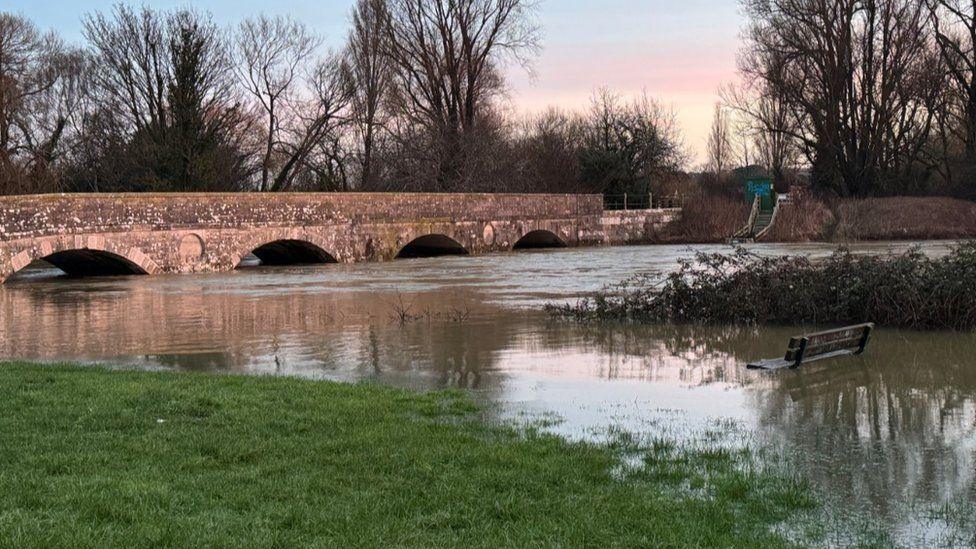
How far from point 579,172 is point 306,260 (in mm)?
22009

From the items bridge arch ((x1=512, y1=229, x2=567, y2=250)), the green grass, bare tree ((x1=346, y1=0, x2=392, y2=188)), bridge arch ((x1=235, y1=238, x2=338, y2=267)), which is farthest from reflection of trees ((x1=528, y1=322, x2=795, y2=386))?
bare tree ((x1=346, y1=0, x2=392, y2=188))

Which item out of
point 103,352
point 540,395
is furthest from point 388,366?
point 103,352

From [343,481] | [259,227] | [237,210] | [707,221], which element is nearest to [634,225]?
[707,221]

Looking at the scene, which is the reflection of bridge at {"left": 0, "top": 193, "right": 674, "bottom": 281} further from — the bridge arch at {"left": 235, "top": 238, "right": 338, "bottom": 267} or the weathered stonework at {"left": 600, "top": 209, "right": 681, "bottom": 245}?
the weathered stonework at {"left": 600, "top": 209, "right": 681, "bottom": 245}

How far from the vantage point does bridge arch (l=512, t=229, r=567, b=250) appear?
45469 mm

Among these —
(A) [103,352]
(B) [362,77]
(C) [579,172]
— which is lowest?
(A) [103,352]

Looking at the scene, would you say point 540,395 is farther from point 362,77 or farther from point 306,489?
point 362,77

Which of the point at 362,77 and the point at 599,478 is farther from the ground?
the point at 362,77

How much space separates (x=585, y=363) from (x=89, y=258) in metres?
23.6

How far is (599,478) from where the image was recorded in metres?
6.25

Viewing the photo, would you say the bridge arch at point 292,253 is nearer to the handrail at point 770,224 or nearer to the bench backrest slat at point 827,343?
the handrail at point 770,224

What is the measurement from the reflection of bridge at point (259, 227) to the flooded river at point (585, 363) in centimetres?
272

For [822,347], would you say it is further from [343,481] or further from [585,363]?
[343,481]

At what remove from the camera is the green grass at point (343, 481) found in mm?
5078
